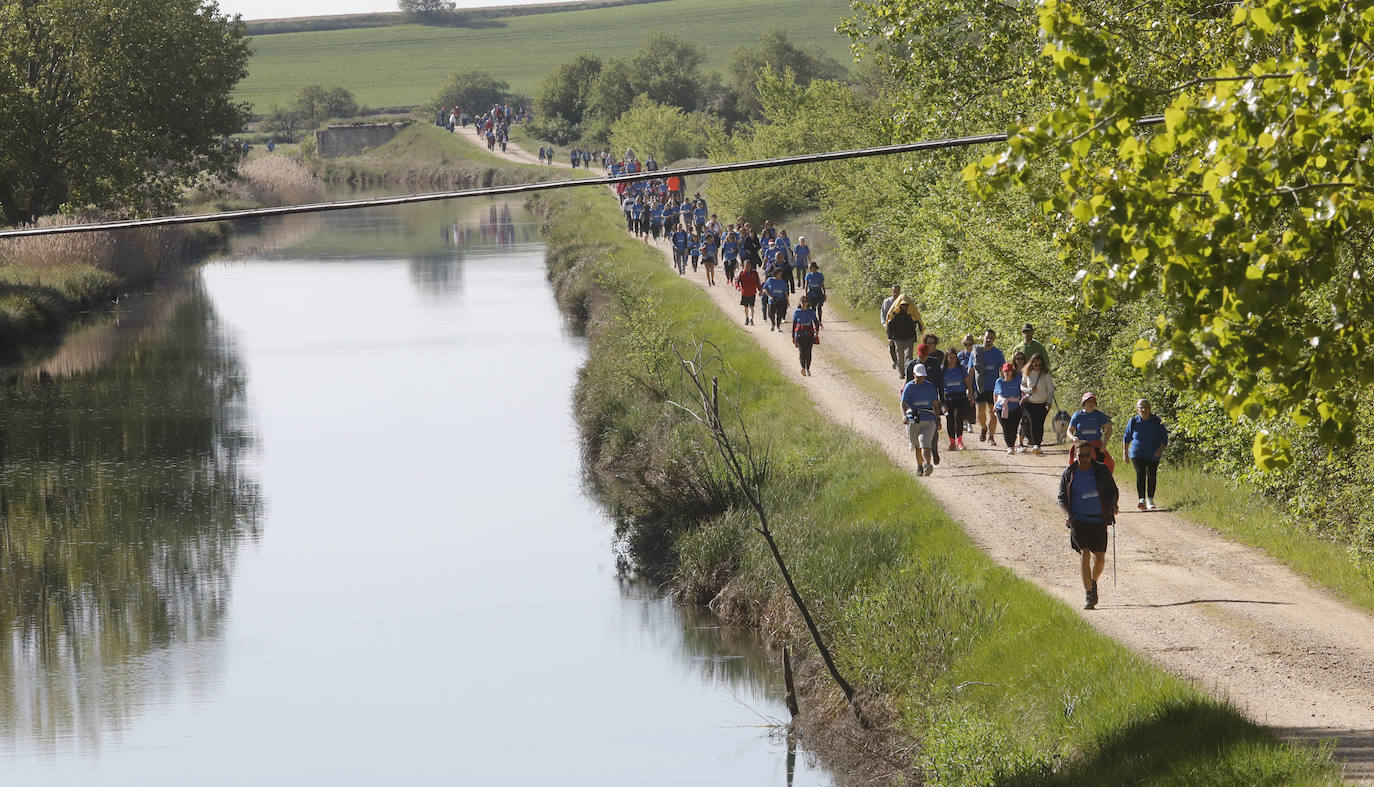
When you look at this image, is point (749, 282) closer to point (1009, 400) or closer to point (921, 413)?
point (1009, 400)

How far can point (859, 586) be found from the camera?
15.3 m

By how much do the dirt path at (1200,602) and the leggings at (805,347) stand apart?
477cm

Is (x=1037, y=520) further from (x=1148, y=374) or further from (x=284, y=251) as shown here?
(x=284, y=251)

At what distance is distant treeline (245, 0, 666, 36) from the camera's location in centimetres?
18512

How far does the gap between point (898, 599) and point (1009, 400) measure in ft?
19.2

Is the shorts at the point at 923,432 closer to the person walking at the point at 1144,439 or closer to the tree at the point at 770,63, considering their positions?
the person walking at the point at 1144,439

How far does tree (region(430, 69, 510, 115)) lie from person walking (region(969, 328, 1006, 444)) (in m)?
122

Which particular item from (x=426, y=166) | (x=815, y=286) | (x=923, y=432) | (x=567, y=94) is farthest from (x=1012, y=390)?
(x=567, y=94)

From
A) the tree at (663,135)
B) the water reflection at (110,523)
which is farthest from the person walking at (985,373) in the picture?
the tree at (663,135)

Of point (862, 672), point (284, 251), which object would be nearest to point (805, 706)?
point (862, 672)

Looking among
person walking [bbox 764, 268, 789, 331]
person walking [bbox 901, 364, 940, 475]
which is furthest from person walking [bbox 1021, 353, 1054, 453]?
person walking [bbox 764, 268, 789, 331]

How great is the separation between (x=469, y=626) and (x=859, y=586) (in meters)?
5.20

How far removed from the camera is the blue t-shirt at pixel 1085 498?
508 inches

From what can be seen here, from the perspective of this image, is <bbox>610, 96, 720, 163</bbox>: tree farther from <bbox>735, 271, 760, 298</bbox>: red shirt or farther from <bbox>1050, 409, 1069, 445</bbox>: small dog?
<bbox>1050, 409, 1069, 445</bbox>: small dog
